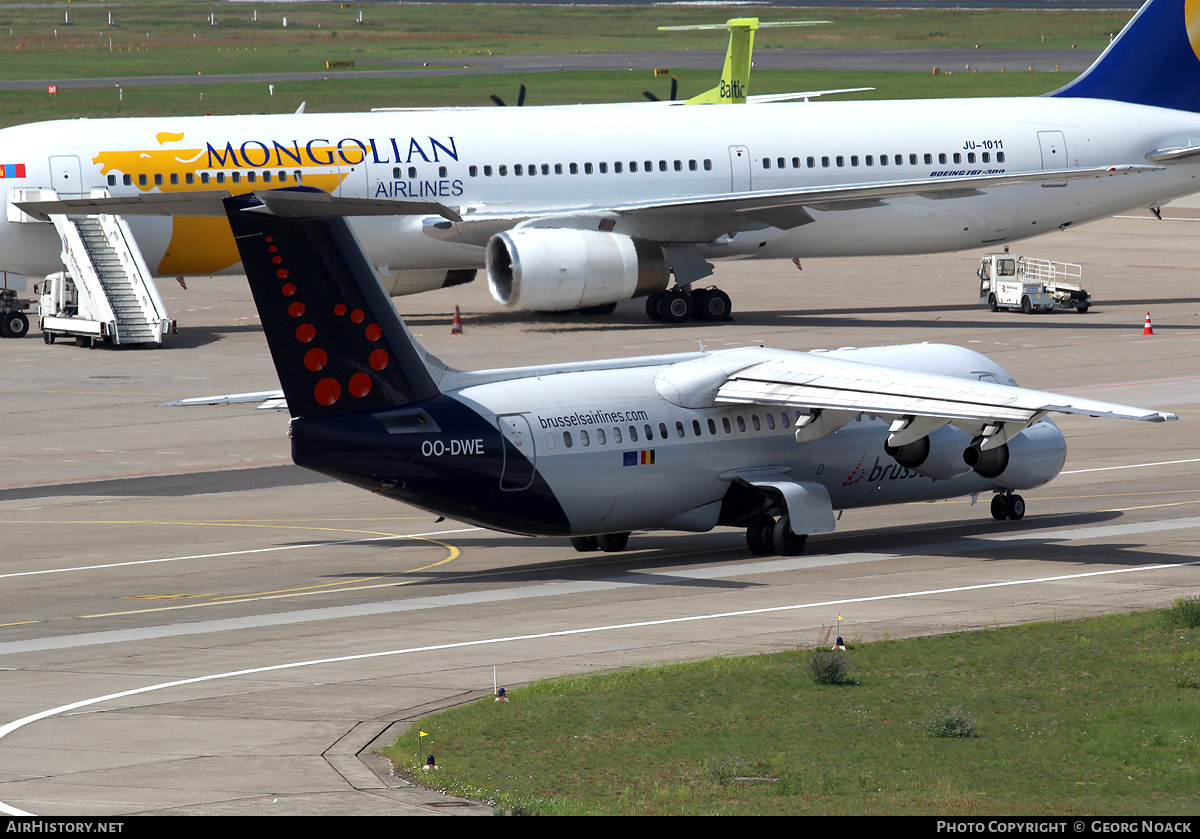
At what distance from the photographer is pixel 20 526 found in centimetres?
3556

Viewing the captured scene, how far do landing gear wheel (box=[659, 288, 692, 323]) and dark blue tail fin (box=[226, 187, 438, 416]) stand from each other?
3202cm

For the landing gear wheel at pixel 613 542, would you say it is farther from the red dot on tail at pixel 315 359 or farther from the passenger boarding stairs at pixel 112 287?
the passenger boarding stairs at pixel 112 287

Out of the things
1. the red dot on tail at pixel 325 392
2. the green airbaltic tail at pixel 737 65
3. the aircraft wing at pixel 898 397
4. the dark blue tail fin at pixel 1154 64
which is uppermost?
the green airbaltic tail at pixel 737 65

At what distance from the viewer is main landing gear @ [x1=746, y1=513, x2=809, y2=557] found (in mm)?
32156

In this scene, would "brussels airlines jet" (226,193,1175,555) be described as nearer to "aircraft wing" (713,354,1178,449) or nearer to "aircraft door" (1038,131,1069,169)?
"aircraft wing" (713,354,1178,449)

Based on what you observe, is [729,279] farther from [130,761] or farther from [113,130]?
[130,761]

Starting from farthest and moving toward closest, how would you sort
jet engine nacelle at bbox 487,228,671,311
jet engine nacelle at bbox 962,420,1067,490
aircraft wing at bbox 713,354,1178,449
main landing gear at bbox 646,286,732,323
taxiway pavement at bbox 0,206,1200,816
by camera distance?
main landing gear at bbox 646,286,732,323 → jet engine nacelle at bbox 487,228,671,311 → jet engine nacelle at bbox 962,420,1067,490 → aircraft wing at bbox 713,354,1178,449 → taxiway pavement at bbox 0,206,1200,816

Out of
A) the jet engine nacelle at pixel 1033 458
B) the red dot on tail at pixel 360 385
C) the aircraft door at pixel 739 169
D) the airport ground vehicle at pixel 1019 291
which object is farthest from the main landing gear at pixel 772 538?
the airport ground vehicle at pixel 1019 291

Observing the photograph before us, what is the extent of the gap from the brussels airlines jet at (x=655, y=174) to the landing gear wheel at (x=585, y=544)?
23000 millimetres

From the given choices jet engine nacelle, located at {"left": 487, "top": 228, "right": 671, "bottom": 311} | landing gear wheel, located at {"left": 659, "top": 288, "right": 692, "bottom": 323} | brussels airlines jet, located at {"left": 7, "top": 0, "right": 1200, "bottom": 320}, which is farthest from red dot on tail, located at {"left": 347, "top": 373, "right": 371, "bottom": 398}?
landing gear wheel, located at {"left": 659, "top": 288, "right": 692, "bottom": 323}

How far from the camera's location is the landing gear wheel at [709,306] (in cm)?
6119

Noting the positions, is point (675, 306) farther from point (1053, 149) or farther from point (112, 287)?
point (112, 287)

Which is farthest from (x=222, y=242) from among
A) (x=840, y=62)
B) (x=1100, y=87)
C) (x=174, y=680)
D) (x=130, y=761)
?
(x=840, y=62)
